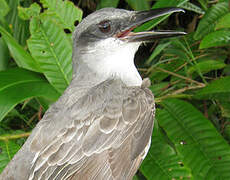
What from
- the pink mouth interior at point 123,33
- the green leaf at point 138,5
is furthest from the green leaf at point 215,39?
the green leaf at point 138,5

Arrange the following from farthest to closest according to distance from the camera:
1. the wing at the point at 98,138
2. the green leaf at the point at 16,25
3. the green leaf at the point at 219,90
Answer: the green leaf at the point at 16,25, the green leaf at the point at 219,90, the wing at the point at 98,138

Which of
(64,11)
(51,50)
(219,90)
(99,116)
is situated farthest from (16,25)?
(219,90)

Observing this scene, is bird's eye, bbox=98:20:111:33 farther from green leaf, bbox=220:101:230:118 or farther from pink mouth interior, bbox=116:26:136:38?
green leaf, bbox=220:101:230:118

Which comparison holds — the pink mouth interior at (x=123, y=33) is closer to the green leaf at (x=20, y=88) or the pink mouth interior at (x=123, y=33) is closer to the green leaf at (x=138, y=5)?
the green leaf at (x=20, y=88)

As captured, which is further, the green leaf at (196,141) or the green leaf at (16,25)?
the green leaf at (16,25)

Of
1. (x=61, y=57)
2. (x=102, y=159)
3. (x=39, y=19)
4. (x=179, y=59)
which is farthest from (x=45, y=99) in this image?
(x=179, y=59)

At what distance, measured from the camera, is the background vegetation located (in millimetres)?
2117

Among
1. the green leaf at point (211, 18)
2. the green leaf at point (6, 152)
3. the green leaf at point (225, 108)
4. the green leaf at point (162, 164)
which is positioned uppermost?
the green leaf at point (211, 18)

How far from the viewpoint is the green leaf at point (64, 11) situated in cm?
269

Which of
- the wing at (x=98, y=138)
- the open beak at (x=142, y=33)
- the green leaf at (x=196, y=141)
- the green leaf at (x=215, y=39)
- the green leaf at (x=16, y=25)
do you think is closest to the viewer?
the wing at (x=98, y=138)

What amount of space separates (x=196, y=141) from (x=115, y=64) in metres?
0.67

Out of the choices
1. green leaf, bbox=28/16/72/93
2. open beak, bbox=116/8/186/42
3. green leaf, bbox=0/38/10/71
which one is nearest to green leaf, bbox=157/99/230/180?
open beak, bbox=116/8/186/42

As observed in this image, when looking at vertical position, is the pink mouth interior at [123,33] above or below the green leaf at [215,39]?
above

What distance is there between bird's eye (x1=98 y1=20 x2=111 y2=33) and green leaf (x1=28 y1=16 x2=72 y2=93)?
55cm
